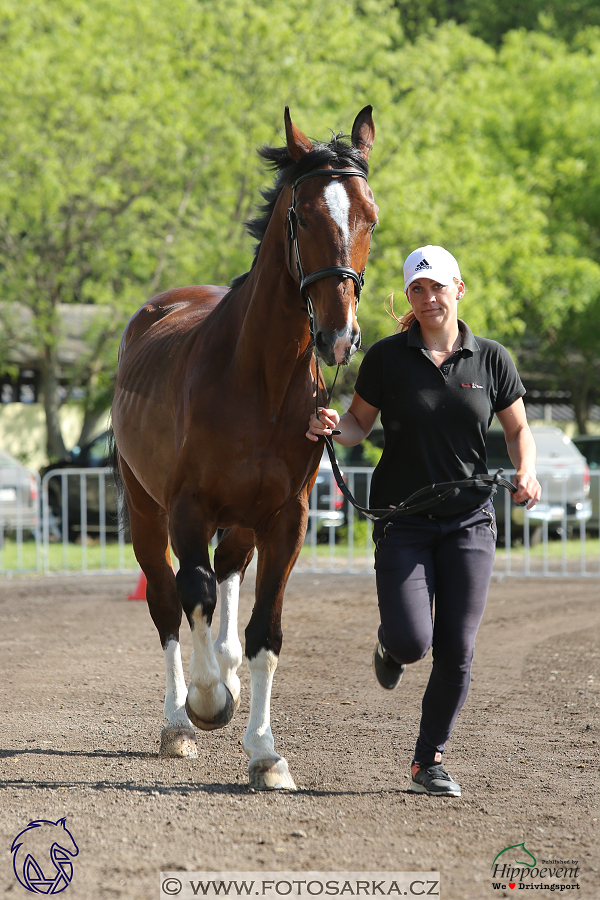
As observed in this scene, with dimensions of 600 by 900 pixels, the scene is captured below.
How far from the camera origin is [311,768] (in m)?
4.36

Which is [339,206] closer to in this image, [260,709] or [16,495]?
[260,709]

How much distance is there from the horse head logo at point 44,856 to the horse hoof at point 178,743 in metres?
1.08

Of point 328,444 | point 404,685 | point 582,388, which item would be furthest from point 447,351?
point 582,388

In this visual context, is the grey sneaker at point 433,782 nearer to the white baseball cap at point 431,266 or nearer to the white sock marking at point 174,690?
the white sock marking at point 174,690

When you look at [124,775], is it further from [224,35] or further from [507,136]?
[507,136]

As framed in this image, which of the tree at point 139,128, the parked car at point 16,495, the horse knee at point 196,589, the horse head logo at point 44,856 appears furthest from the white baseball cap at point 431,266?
the tree at point 139,128

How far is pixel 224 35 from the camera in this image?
17078 millimetres

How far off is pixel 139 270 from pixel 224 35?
4.36 meters

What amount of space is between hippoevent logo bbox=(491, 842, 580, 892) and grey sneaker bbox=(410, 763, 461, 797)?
626 mm

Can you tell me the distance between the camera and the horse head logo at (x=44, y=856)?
298 cm

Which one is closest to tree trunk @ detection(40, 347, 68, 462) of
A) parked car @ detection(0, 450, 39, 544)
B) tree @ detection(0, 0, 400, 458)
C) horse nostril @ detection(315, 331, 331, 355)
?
tree @ detection(0, 0, 400, 458)

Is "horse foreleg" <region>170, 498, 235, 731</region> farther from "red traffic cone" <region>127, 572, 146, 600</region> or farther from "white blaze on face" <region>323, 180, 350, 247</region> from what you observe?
"red traffic cone" <region>127, 572, 146, 600</region>

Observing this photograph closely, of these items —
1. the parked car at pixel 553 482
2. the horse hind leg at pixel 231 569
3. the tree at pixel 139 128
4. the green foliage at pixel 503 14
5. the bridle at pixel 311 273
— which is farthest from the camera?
the green foliage at pixel 503 14

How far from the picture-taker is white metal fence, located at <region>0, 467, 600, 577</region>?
12.7m
